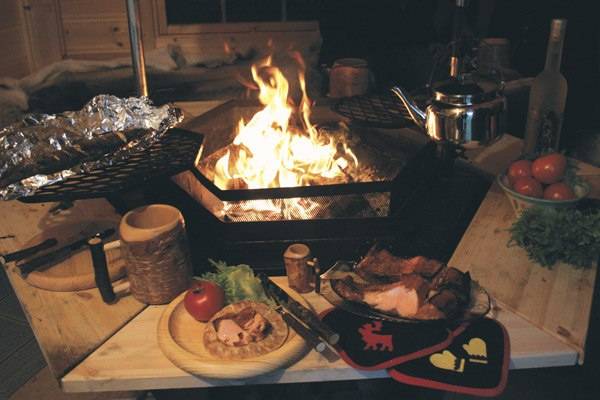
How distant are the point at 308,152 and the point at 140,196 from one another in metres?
0.59

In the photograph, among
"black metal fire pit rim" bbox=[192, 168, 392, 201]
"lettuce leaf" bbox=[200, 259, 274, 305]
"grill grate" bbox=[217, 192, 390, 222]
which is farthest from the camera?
"grill grate" bbox=[217, 192, 390, 222]

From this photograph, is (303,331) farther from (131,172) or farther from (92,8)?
(92,8)

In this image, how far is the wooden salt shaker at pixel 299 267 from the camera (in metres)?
1.35

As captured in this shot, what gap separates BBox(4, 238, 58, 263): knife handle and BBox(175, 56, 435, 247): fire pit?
1.22 ft

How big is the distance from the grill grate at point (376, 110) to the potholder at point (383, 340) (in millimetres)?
761

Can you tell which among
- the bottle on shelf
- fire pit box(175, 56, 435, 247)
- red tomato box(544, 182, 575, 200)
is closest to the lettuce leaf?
fire pit box(175, 56, 435, 247)

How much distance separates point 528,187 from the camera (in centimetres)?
160

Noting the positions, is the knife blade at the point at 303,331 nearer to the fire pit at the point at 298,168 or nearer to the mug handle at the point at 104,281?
the fire pit at the point at 298,168

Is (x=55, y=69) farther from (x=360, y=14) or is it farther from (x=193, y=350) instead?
(x=193, y=350)

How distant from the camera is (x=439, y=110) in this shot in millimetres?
1388

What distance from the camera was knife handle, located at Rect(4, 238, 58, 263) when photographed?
1508 millimetres

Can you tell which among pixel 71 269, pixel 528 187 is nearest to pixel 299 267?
pixel 71 269

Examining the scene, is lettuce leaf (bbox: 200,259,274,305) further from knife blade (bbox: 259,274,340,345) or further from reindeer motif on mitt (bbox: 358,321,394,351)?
reindeer motif on mitt (bbox: 358,321,394,351)

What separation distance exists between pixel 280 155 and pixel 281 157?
1cm
